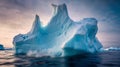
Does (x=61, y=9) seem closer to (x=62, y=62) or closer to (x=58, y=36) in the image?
(x=58, y=36)

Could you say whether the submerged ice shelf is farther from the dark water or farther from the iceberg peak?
the dark water

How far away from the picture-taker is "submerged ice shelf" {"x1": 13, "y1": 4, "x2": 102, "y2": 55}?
27103 millimetres

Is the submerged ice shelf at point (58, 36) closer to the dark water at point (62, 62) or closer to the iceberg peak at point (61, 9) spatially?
the iceberg peak at point (61, 9)

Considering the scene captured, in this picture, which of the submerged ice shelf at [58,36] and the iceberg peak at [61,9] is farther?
the iceberg peak at [61,9]

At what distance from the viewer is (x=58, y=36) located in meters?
29.6

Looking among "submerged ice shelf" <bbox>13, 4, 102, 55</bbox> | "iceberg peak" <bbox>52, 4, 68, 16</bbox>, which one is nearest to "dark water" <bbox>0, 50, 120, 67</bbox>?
"submerged ice shelf" <bbox>13, 4, 102, 55</bbox>

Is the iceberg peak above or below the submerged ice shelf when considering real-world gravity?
above

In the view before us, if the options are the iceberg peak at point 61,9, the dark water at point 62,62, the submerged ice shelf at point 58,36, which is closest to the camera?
the dark water at point 62,62

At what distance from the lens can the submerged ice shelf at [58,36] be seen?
27.1 m

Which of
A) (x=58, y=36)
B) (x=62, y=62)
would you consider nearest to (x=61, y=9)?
(x=58, y=36)

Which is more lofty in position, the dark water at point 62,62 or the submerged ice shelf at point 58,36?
the submerged ice shelf at point 58,36

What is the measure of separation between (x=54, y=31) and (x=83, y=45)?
666cm

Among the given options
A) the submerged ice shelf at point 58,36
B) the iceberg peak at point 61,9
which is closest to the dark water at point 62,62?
the submerged ice shelf at point 58,36

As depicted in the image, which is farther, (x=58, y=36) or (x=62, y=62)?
(x=58, y=36)
